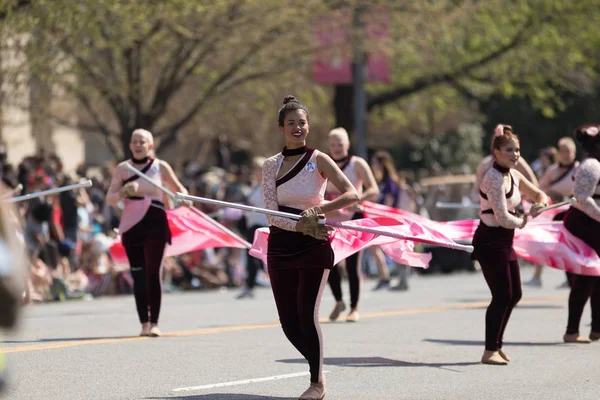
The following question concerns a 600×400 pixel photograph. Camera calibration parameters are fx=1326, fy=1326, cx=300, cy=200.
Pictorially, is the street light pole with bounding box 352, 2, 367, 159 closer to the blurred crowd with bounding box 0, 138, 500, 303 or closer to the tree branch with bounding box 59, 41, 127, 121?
the blurred crowd with bounding box 0, 138, 500, 303

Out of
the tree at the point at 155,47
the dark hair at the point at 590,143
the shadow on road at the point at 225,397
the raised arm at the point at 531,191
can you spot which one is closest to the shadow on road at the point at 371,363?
the raised arm at the point at 531,191

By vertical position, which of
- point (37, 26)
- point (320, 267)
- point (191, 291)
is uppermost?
point (37, 26)

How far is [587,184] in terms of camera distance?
1135cm

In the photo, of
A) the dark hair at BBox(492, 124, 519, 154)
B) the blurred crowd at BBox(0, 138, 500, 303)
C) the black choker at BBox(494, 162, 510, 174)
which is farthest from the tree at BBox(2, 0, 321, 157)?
the black choker at BBox(494, 162, 510, 174)

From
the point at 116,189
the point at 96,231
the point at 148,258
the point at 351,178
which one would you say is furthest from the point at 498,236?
the point at 96,231

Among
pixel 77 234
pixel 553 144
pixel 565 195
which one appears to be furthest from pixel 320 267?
pixel 553 144

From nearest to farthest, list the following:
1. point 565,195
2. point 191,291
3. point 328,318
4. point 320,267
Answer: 1. point 320,267
2. point 328,318
3. point 565,195
4. point 191,291

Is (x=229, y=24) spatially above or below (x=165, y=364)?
above

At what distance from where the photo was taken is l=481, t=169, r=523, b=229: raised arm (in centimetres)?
1011

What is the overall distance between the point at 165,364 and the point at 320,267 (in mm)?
2192

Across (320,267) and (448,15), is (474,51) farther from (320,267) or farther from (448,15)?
(320,267)

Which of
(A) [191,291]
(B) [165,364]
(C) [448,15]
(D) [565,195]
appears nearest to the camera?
(B) [165,364]

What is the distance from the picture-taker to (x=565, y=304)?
16.3 m

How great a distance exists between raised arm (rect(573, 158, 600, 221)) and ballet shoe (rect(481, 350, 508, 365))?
181cm
